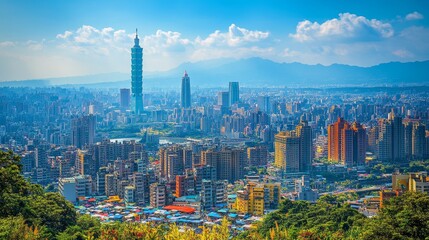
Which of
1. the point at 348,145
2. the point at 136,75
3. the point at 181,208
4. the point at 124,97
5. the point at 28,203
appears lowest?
the point at 181,208

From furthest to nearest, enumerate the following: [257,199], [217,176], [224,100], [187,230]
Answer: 1. [224,100]
2. [217,176]
3. [257,199]
4. [187,230]

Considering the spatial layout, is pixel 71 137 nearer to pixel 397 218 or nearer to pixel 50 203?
pixel 50 203

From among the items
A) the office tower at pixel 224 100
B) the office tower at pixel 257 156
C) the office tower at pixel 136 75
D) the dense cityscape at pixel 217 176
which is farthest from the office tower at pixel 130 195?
the office tower at pixel 136 75

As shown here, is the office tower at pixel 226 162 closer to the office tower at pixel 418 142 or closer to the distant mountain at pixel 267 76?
the office tower at pixel 418 142

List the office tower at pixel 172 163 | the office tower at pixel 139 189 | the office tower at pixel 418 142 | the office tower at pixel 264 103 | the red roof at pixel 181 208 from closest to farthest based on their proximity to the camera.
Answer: the red roof at pixel 181 208 < the office tower at pixel 139 189 < the office tower at pixel 172 163 < the office tower at pixel 418 142 < the office tower at pixel 264 103

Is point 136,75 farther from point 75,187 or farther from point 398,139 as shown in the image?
point 75,187

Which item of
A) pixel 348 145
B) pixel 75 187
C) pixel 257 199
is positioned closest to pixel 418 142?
pixel 348 145

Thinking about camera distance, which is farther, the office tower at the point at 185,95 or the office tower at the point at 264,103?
the office tower at the point at 185,95
